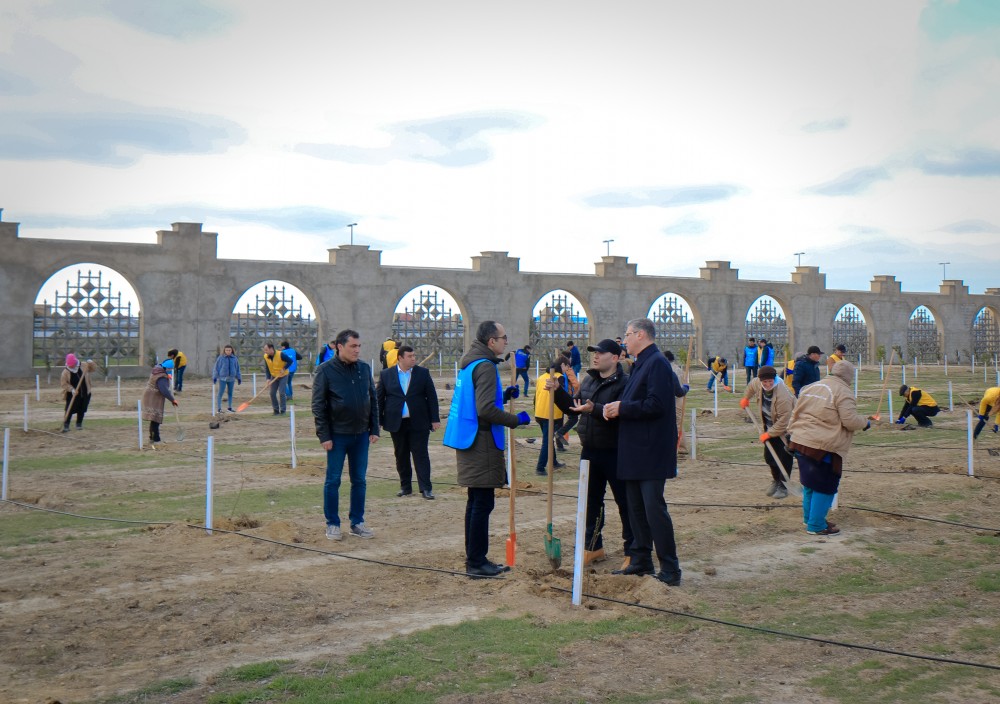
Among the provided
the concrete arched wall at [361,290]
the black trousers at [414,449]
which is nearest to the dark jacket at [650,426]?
the black trousers at [414,449]

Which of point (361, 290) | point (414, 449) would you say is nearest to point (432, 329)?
point (361, 290)

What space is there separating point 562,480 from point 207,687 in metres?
7.30

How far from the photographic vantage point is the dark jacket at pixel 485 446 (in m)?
6.70

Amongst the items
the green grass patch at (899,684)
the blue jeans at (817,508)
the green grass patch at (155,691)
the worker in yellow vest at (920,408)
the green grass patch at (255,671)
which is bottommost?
the green grass patch at (155,691)

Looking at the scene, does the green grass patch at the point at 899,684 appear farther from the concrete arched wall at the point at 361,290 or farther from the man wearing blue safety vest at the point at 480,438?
the concrete arched wall at the point at 361,290

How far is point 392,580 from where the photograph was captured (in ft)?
22.1

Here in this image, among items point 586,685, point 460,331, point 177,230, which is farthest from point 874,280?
point 586,685

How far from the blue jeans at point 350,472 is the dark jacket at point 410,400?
6.74 feet

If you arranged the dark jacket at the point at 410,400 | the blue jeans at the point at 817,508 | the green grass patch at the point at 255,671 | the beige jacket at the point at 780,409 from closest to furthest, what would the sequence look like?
the green grass patch at the point at 255,671
the blue jeans at the point at 817,508
the beige jacket at the point at 780,409
the dark jacket at the point at 410,400

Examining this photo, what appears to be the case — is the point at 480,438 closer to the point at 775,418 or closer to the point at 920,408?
the point at 775,418

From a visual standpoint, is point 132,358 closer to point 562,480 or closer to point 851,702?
point 562,480

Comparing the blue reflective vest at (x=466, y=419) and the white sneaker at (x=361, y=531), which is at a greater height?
the blue reflective vest at (x=466, y=419)

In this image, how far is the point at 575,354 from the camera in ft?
82.4

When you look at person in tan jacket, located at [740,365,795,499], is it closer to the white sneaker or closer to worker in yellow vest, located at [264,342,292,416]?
the white sneaker
